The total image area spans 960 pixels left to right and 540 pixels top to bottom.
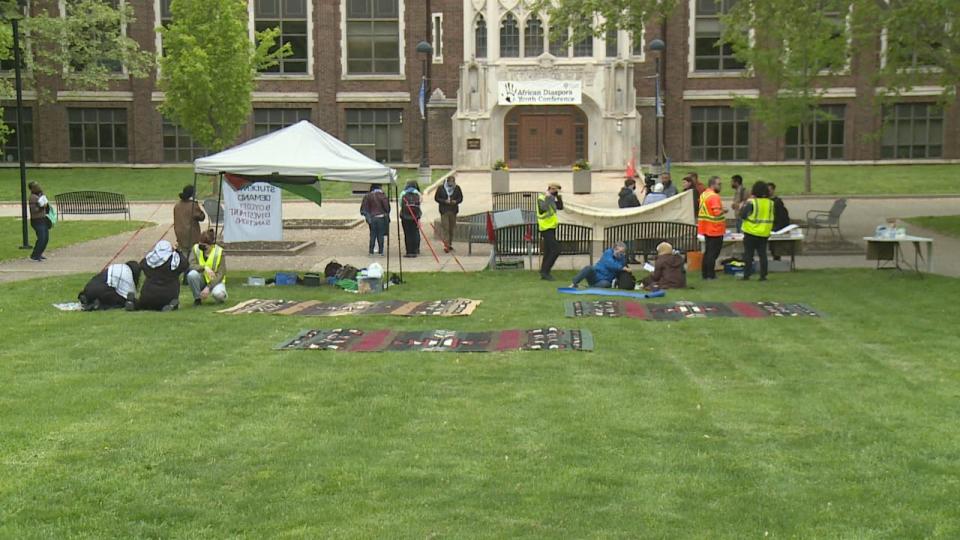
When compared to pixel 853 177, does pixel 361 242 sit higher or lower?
lower

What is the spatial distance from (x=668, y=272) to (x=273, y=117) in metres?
39.1

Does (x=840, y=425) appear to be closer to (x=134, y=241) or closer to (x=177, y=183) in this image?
(x=134, y=241)

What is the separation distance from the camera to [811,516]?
6.77m

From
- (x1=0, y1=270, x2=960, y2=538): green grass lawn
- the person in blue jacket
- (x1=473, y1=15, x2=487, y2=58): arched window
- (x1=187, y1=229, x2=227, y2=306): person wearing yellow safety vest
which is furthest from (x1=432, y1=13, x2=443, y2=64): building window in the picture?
→ (x1=0, y1=270, x2=960, y2=538): green grass lawn

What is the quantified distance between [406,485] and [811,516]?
2672mm

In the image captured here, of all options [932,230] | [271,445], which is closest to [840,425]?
[271,445]

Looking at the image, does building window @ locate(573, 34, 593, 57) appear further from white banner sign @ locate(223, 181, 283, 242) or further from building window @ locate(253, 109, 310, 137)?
white banner sign @ locate(223, 181, 283, 242)

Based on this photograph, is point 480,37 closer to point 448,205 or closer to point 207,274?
point 448,205

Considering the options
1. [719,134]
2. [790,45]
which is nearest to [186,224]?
[790,45]

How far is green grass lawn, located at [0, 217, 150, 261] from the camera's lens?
2495cm

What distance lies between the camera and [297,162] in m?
19.0

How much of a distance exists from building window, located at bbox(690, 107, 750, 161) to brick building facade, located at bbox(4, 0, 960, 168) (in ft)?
0.16

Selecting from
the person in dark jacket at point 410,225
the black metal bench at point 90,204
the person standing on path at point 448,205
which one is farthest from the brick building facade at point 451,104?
the person in dark jacket at point 410,225

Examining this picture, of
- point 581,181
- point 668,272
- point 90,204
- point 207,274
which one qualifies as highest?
point 581,181
